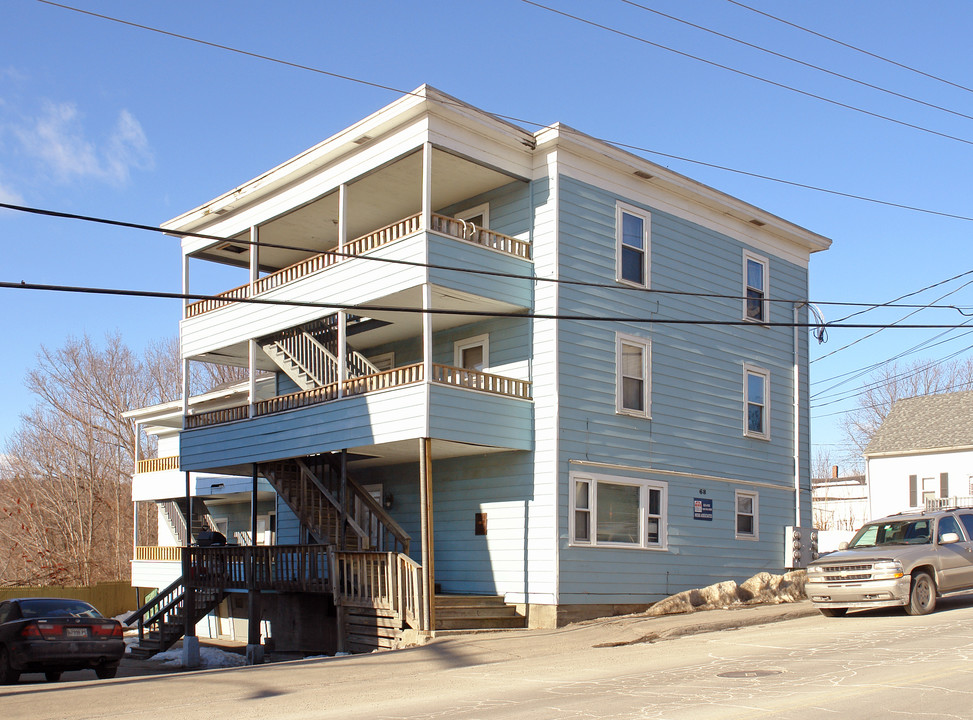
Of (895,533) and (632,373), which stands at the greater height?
(632,373)

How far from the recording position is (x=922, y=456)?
43.4 metres

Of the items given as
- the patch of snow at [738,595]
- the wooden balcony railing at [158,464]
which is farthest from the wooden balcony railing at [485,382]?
the wooden balcony railing at [158,464]

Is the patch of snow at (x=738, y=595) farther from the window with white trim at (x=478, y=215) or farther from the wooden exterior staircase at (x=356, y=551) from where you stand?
the window with white trim at (x=478, y=215)

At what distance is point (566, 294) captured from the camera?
20625 mm

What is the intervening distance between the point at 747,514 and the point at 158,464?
22.3 metres

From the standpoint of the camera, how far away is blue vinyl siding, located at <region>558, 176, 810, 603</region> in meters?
20.5

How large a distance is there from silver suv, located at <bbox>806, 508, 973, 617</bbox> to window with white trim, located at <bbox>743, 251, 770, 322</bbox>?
834cm

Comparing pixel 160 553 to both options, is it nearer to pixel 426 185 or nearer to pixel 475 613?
pixel 475 613

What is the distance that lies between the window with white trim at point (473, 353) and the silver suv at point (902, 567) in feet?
26.2

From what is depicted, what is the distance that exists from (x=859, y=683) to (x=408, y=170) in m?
14.4

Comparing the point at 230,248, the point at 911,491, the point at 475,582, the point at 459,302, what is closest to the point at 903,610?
the point at 475,582

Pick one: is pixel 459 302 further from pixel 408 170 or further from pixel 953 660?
pixel 953 660

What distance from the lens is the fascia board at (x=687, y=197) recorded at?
20.9 meters

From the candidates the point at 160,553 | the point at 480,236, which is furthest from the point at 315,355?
the point at 160,553
